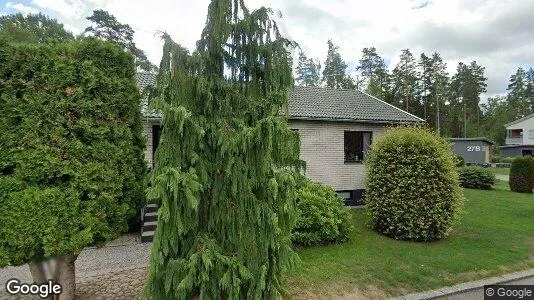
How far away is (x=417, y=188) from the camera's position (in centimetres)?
789

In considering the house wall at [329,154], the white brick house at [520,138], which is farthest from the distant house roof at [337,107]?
the white brick house at [520,138]

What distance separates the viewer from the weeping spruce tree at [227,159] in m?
3.17

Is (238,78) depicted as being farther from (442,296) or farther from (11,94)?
(442,296)

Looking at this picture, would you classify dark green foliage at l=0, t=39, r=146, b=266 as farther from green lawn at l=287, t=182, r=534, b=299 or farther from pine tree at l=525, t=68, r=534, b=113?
pine tree at l=525, t=68, r=534, b=113

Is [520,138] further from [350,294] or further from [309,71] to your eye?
[350,294]

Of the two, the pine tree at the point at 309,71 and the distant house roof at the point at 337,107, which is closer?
the distant house roof at the point at 337,107

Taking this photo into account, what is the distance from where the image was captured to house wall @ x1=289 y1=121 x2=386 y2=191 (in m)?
11.7

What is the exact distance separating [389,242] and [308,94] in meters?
8.90

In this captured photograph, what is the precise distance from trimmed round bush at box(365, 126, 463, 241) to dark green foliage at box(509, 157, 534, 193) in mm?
13091

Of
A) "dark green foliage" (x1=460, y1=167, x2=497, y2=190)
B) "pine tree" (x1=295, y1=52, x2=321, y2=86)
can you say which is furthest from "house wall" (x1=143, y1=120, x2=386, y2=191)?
"pine tree" (x1=295, y1=52, x2=321, y2=86)

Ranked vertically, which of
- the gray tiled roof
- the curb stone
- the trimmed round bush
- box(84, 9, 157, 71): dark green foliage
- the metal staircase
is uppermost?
box(84, 9, 157, 71): dark green foliage

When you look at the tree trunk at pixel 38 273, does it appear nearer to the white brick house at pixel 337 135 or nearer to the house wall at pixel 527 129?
the white brick house at pixel 337 135

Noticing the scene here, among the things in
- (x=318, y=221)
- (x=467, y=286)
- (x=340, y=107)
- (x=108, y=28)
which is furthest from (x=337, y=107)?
(x=108, y=28)

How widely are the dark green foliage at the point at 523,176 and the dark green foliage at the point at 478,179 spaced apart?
102 centimetres
